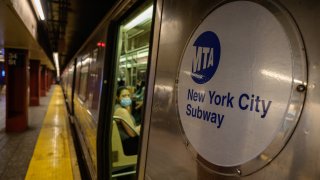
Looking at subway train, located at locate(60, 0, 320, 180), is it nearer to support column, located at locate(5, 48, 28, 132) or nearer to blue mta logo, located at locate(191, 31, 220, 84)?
blue mta logo, located at locate(191, 31, 220, 84)

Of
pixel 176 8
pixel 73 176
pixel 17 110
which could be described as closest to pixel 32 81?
pixel 17 110

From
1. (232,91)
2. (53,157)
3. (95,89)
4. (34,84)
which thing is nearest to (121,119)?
(95,89)

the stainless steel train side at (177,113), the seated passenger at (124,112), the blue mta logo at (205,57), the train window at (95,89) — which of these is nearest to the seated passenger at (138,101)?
the seated passenger at (124,112)

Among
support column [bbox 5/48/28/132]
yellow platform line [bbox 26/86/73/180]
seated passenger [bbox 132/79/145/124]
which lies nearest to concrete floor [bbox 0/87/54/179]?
yellow platform line [bbox 26/86/73/180]

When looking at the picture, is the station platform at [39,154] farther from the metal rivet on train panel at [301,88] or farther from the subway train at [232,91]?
the metal rivet on train panel at [301,88]

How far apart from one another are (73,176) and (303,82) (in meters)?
3.83

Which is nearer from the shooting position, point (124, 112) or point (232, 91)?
point (232, 91)

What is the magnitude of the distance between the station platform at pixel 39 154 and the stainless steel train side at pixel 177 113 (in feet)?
9.70

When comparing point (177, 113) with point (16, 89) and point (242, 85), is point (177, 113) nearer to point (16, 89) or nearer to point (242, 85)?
point (242, 85)

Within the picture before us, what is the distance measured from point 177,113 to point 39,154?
15.0 feet

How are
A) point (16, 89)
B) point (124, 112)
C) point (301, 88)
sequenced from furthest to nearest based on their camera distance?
point (16, 89), point (124, 112), point (301, 88)

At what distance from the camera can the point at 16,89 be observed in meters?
7.09

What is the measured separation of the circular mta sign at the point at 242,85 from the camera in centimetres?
73

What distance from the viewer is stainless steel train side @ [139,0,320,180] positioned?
667 millimetres
